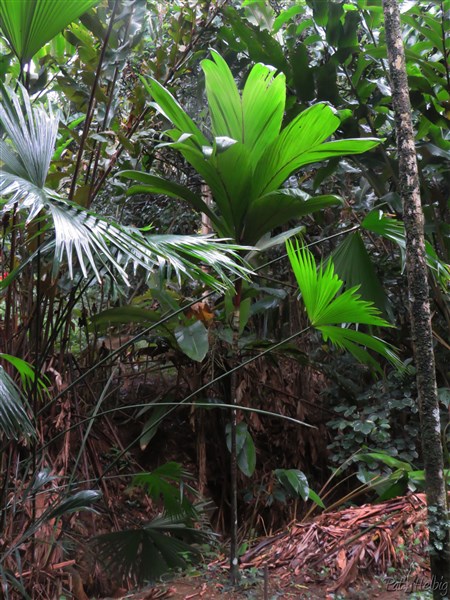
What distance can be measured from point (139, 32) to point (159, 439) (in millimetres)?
2510

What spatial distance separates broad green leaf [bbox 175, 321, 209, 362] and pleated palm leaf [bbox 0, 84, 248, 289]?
918mm

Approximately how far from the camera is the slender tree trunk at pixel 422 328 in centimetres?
205

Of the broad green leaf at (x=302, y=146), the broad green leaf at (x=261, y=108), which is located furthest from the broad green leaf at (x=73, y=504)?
the broad green leaf at (x=261, y=108)

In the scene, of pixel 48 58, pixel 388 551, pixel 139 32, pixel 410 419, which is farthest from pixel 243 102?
pixel 410 419

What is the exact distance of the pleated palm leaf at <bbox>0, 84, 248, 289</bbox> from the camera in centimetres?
158

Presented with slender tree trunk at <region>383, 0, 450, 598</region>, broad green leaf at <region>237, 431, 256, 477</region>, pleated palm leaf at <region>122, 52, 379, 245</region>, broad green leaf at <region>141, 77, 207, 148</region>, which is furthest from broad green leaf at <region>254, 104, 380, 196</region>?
broad green leaf at <region>237, 431, 256, 477</region>

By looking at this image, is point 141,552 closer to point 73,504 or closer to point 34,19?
point 73,504

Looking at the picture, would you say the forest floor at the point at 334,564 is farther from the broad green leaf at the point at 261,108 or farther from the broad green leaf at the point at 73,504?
the broad green leaf at the point at 261,108

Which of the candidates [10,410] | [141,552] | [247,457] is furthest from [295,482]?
[10,410]

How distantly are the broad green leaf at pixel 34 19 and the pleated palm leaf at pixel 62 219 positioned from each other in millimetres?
198

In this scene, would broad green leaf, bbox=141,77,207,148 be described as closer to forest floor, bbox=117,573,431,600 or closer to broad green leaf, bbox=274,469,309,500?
broad green leaf, bbox=274,469,309,500

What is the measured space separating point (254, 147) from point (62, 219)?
1201mm

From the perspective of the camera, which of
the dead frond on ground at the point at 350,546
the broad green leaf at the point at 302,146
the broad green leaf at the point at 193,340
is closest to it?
the broad green leaf at the point at 302,146

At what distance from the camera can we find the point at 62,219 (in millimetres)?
1625
